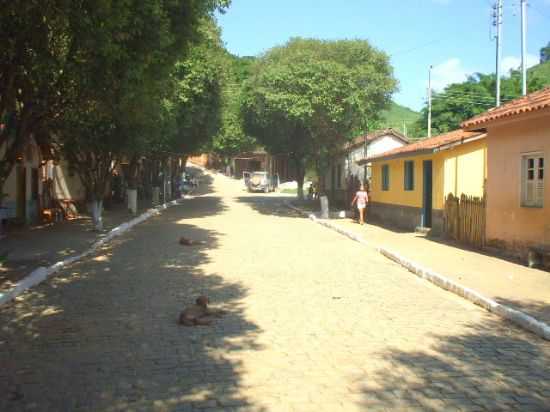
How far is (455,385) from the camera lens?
5.16 m

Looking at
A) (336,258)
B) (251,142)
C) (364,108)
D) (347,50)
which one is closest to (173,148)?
(347,50)

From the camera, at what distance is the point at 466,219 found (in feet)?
51.9

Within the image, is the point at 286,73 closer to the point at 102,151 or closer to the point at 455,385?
the point at 102,151

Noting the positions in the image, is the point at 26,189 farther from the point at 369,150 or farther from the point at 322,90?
the point at 369,150

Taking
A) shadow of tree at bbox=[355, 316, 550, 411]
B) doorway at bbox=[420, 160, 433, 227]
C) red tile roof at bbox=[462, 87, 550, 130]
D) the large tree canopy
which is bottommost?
shadow of tree at bbox=[355, 316, 550, 411]

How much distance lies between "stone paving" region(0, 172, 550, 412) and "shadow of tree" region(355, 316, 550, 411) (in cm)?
2

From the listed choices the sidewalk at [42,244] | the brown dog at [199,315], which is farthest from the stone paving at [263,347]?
the sidewalk at [42,244]

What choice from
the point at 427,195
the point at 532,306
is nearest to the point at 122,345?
the point at 532,306

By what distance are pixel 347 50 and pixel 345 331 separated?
24.3m

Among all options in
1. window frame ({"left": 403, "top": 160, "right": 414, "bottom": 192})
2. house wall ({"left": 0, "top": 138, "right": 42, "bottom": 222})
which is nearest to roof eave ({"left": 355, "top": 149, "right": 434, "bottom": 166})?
window frame ({"left": 403, "top": 160, "right": 414, "bottom": 192})

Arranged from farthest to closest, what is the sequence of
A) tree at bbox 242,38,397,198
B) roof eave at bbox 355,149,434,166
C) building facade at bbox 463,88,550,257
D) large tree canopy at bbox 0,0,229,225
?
tree at bbox 242,38,397,198 → roof eave at bbox 355,149,434,166 → building facade at bbox 463,88,550,257 → large tree canopy at bbox 0,0,229,225

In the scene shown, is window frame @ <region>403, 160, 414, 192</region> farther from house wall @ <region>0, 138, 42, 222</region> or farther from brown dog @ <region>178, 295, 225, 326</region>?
brown dog @ <region>178, 295, 225, 326</region>

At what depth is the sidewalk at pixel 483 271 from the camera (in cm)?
871

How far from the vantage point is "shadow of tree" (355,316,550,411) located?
475 cm
